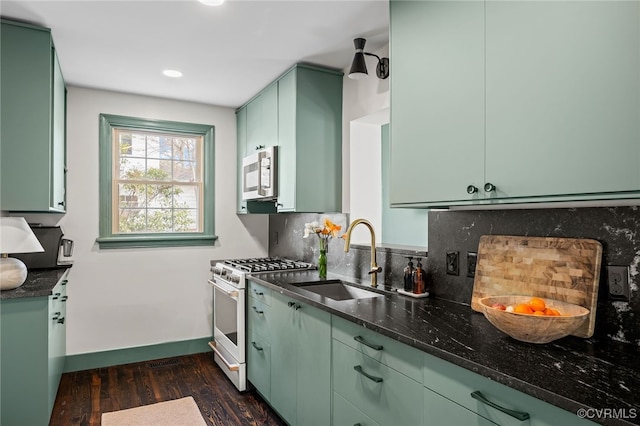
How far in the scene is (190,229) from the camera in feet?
13.9

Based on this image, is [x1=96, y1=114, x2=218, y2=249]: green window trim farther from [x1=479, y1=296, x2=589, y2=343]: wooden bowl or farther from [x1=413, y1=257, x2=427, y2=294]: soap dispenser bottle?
[x1=479, y1=296, x2=589, y2=343]: wooden bowl

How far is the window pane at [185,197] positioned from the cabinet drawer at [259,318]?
60.1 inches

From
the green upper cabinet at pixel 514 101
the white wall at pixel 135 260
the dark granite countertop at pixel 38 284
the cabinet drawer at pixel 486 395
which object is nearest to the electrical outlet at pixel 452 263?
the green upper cabinet at pixel 514 101

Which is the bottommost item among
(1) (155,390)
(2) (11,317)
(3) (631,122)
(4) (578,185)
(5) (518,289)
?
(1) (155,390)

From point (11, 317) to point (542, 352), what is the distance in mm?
2547

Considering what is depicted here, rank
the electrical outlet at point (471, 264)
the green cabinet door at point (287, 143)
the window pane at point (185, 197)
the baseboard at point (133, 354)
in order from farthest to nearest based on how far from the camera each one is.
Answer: the window pane at point (185, 197) → the baseboard at point (133, 354) → the green cabinet door at point (287, 143) → the electrical outlet at point (471, 264)

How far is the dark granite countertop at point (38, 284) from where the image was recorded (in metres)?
2.28

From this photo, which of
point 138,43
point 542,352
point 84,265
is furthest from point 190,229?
point 542,352

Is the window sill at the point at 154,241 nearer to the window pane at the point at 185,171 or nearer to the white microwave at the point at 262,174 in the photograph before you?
the window pane at the point at 185,171

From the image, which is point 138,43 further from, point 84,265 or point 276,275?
point 84,265

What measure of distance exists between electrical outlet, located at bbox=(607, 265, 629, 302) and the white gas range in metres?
2.20

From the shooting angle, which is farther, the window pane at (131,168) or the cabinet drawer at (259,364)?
the window pane at (131,168)

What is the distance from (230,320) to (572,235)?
8.25 ft
